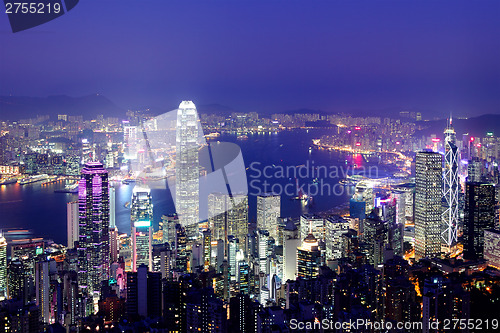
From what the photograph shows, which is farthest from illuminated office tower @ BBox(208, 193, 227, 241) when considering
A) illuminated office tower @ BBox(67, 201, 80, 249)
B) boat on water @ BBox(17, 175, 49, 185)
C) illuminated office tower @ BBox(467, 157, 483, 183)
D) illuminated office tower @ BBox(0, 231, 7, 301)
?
illuminated office tower @ BBox(467, 157, 483, 183)

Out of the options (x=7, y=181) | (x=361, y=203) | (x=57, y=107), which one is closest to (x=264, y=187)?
(x=361, y=203)

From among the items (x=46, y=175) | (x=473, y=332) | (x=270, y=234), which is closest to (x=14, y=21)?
(x=473, y=332)

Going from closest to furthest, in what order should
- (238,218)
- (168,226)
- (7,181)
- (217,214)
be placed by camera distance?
(168,226), (217,214), (238,218), (7,181)

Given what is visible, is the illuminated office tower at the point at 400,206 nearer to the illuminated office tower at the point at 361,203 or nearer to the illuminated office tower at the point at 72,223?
the illuminated office tower at the point at 361,203

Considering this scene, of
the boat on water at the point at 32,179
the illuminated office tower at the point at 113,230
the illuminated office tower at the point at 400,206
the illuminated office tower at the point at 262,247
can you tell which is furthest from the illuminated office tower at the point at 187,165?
the illuminated office tower at the point at 400,206

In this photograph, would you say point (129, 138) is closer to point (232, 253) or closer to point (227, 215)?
point (227, 215)

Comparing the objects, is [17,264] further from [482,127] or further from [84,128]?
[482,127]

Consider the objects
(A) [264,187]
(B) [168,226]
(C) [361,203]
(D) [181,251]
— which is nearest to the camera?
(D) [181,251]

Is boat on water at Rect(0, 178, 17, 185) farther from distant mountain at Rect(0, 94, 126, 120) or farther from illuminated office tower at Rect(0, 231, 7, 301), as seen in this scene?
illuminated office tower at Rect(0, 231, 7, 301)
